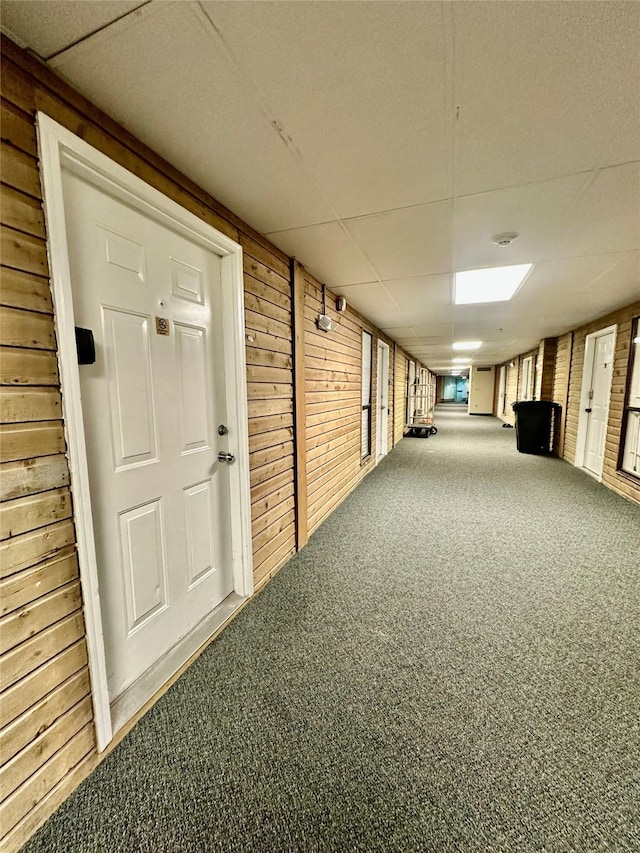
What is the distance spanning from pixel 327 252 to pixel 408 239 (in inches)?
23.1

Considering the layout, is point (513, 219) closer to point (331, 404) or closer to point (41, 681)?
point (331, 404)

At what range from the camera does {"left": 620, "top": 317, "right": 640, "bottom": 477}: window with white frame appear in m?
3.87

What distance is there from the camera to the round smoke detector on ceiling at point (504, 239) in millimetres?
2127

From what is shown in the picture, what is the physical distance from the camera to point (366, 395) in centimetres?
520

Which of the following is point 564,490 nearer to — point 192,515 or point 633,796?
point 633,796

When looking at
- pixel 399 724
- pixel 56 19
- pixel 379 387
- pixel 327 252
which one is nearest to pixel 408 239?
pixel 327 252

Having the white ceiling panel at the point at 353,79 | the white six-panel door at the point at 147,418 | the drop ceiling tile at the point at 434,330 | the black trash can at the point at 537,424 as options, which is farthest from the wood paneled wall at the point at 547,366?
the white six-panel door at the point at 147,418

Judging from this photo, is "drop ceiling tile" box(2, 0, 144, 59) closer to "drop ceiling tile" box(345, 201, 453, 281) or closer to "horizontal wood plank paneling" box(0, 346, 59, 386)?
"horizontal wood plank paneling" box(0, 346, 59, 386)

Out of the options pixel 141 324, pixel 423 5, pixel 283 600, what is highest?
pixel 423 5

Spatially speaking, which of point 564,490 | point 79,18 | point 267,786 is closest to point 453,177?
point 79,18

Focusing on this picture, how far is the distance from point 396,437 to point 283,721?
6.65 metres

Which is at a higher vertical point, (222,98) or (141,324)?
(222,98)

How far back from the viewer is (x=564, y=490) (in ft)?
14.0

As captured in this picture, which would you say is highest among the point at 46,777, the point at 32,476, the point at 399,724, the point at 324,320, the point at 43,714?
the point at 324,320
